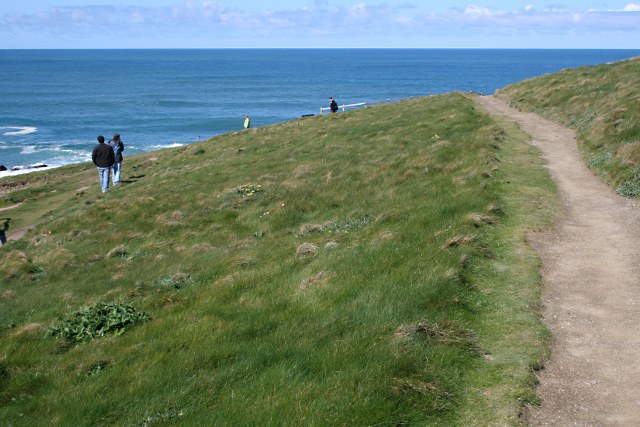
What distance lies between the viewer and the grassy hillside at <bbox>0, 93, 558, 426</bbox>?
7.62m

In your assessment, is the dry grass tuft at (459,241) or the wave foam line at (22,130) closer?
the dry grass tuft at (459,241)

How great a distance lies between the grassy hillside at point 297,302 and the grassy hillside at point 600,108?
2.17 meters

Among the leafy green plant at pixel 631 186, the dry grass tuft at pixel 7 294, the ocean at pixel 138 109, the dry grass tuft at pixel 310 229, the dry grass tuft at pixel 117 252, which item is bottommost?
the ocean at pixel 138 109

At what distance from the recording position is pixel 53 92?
15125cm

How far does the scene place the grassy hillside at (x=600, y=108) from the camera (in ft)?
61.4

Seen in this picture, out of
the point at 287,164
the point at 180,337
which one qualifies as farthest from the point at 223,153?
the point at 180,337

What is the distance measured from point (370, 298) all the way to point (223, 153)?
29.8 m

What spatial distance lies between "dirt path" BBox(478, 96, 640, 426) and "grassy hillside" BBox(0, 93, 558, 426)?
1.22 feet

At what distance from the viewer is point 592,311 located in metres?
9.91

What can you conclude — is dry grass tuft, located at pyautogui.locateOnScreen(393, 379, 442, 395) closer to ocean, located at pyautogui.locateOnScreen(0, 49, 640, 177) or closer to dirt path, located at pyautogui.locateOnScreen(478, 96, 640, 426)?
dirt path, located at pyautogui.locateOnScreen(478, 96, 640, 426)

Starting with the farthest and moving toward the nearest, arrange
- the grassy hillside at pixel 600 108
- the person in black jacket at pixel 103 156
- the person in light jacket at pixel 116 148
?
the person in light jacket at pixel 116 148, the person in black jacket at pixel 103 156, the grassy hillside at pixel 600 108

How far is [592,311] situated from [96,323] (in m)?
8.32

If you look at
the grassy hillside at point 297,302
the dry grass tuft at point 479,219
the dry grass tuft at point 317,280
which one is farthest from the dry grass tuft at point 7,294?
the dry grass tuft at point 479,219

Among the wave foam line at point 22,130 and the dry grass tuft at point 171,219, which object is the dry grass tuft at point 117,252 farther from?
the wave foam line at point 22,130
